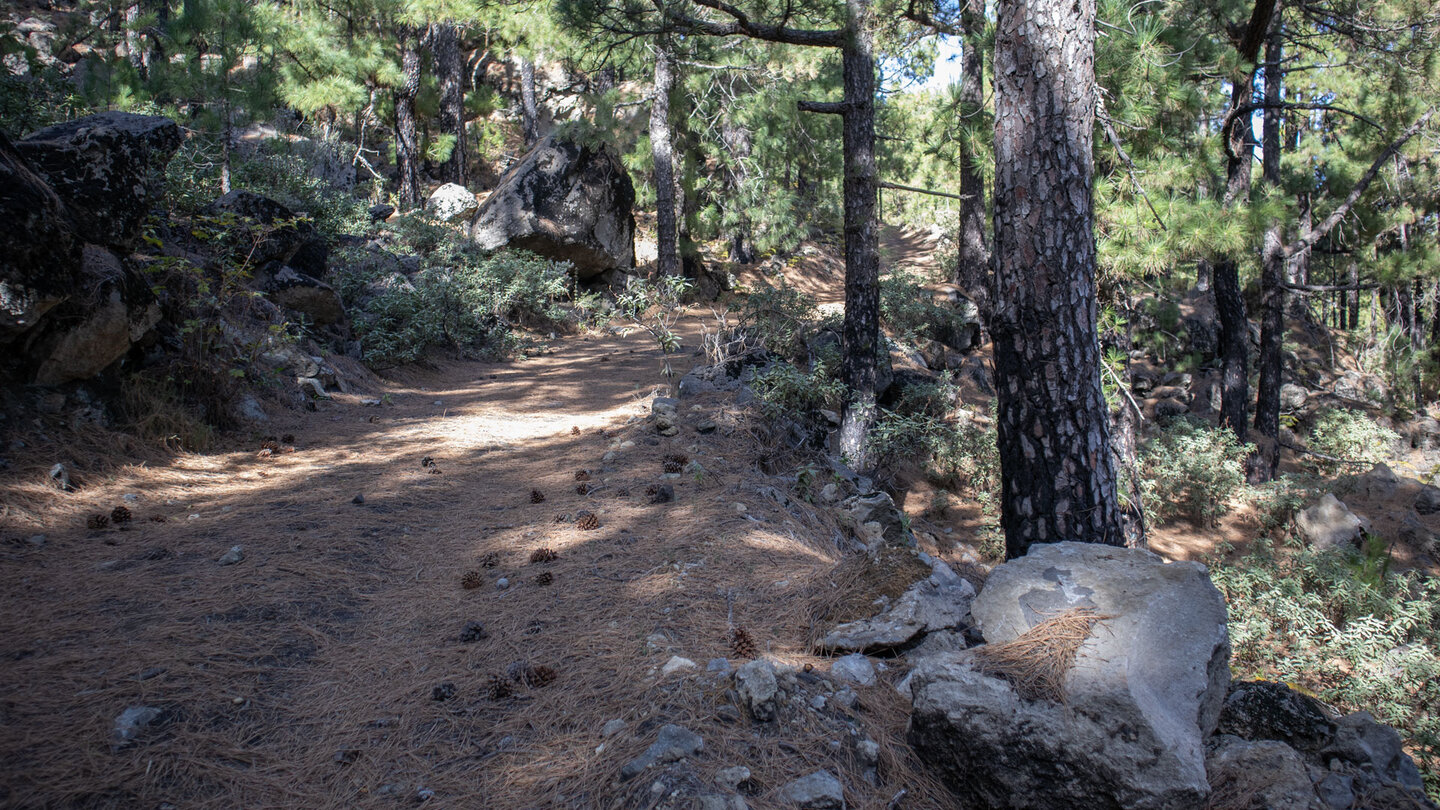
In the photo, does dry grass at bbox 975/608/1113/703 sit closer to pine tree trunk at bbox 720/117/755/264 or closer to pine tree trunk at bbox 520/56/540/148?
pine tree trunk at bbox 720/117/755/264

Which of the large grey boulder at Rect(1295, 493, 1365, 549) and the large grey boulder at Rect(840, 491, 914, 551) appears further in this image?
the large grey boulder at Rect(1295, 493, 1365, 549)

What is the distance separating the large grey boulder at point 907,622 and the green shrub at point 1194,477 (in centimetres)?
674

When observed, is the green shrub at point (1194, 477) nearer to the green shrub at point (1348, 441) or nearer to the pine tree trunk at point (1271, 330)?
the pine tree trunk at point (1271, 330)

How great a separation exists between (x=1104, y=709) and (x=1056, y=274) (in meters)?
2.20

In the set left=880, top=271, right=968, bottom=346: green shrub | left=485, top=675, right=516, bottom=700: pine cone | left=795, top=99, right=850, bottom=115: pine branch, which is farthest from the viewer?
left=880, top=271, right=968, bottom=346: green shrub

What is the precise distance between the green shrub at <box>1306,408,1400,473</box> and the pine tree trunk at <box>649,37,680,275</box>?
37.2 feet

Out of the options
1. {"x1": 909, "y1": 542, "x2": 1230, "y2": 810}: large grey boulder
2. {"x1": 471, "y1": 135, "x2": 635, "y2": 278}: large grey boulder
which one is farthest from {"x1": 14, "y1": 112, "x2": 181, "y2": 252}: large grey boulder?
{"x1": 471, "y1": 135, "x2": 635, "y2": 278}: large grey boulder

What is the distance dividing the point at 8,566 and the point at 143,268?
265 centimetres

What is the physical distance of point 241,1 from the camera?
1134 centimetres

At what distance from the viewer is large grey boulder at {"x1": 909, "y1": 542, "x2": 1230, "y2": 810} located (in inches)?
77.5

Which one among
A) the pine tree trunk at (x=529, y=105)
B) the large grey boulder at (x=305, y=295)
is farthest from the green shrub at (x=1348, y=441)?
the pine tree trunk at (x=529, y=105)

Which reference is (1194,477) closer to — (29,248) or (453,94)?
(29,248)

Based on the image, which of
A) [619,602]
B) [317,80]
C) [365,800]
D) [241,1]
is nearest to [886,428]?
[619,602]

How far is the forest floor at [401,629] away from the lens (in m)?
2.16
